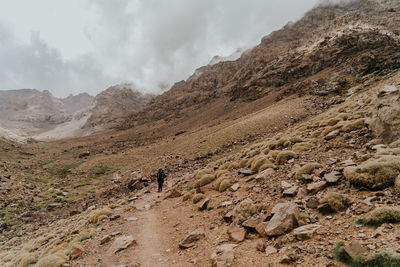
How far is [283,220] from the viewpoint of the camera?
5.98 metres

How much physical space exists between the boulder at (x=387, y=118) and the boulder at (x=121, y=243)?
39.2 ft

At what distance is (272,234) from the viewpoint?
5.91 metres

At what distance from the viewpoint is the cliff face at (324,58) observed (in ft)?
157

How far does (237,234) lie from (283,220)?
1.66 meters

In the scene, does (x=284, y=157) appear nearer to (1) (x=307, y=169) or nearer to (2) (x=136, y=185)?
(1) (x=307, y=169)

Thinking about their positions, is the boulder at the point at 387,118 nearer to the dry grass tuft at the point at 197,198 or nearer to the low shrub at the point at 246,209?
the low shrub at the point at 246,209

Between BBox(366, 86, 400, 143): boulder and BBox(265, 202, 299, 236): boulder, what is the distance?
248 inches

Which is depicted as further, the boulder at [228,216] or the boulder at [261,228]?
the boulder at [228,216]

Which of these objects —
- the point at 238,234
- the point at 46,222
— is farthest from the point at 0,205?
the point at 238,234

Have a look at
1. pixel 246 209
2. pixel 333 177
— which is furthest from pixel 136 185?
pixel 333 177

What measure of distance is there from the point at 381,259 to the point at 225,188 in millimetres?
8396

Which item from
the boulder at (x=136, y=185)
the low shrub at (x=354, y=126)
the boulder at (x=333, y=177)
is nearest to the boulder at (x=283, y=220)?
the boulder at (x=333, y=177)

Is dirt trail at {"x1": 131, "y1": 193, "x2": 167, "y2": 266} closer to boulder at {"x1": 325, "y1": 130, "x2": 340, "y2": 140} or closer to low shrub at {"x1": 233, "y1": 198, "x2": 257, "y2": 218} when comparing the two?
low shrub at {"x1": 233, "y1": 198, "x2": 257, "y2": 218}

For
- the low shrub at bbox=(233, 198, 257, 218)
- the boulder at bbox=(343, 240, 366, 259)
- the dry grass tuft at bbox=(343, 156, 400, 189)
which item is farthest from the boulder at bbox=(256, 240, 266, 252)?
the dry grass tuft at bbox=(343, 156, 400, 189)
